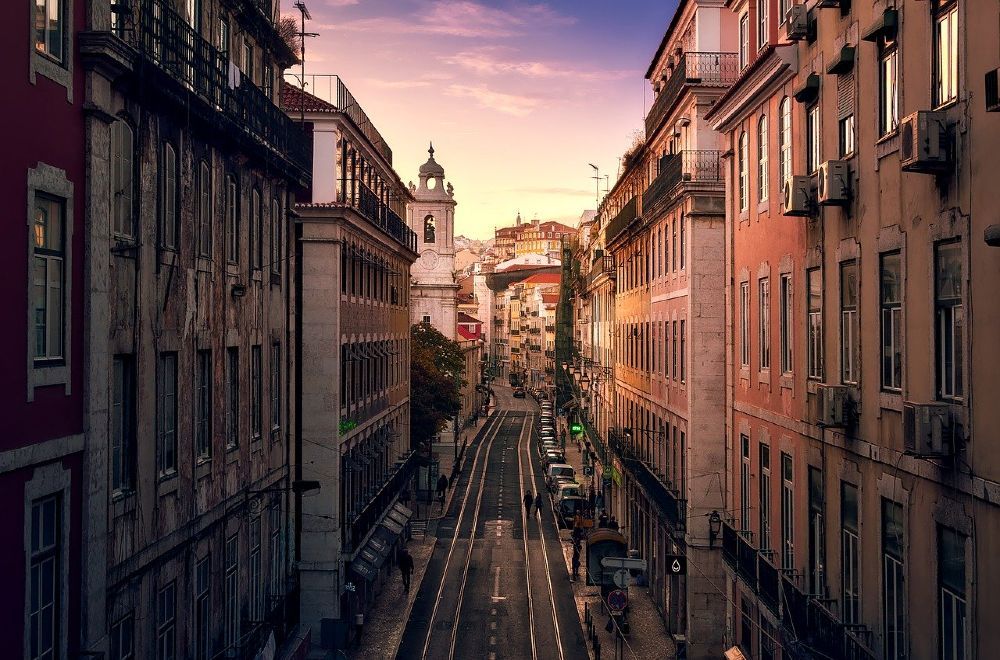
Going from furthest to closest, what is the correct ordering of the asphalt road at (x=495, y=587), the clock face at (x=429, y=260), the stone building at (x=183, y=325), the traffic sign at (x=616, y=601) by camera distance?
1. the clock face at (x=429, y=260)
2. the asphalt road at (x=495, y=587)
3. the traffic sign at (x=616, y=601)
4. the stone building at (x=183, y=325)

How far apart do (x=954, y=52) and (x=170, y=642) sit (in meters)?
14.4

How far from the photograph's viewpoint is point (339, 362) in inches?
1220

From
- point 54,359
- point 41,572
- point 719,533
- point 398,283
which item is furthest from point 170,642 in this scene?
point 398,283

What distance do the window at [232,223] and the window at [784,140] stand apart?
10713 mm

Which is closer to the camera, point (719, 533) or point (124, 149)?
point (124, 149)

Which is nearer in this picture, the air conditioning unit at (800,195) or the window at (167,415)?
the window at (167,415)

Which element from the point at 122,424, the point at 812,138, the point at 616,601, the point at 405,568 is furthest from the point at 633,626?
the point at 122,424

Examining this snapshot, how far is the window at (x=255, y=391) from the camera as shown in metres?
23.0

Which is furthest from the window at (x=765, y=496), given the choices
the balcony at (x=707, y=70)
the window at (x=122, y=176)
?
the window at (x=122, y=176)

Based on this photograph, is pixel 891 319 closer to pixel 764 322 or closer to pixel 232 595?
pixel 764 322

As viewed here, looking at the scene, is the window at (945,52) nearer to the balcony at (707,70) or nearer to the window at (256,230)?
the window at (256,230)

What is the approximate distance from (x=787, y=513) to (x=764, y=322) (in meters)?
4.04

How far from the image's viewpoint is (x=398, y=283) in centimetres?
4778

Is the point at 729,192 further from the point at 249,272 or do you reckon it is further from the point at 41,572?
the point at 41,572
